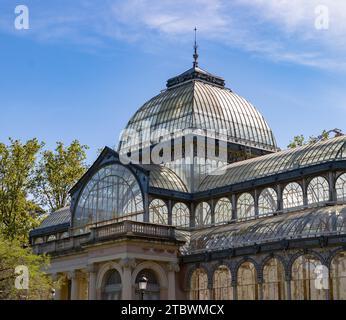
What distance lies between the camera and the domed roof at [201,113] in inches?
2414

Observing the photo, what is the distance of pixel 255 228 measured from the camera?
47.0 metres

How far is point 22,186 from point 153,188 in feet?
77.0

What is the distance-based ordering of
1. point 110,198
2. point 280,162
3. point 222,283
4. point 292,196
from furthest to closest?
point 110,198
point 280,162
point 292,196
point 222,283

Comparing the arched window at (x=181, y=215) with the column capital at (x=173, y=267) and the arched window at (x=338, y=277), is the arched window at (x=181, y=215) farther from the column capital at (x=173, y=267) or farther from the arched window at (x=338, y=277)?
the arched window at (x=338, y=277)

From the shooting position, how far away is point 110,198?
180 ft

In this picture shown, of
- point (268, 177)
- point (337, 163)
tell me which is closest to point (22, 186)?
point (268, 177)

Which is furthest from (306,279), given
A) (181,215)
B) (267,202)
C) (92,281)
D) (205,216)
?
(92,281)

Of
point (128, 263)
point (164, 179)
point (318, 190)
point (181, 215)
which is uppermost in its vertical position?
point (164, 179)

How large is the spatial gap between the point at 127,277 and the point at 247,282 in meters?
7.85

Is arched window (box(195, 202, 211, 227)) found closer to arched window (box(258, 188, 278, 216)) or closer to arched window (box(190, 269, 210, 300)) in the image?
arched window (box(258, 188, 278, 216))

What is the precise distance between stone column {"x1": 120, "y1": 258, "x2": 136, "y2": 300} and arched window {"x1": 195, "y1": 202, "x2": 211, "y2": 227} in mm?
8941

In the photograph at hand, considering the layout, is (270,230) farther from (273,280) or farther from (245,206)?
(245,206)

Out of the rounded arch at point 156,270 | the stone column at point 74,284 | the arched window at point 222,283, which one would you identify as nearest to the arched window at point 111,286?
the rounded arch at point 156,270
